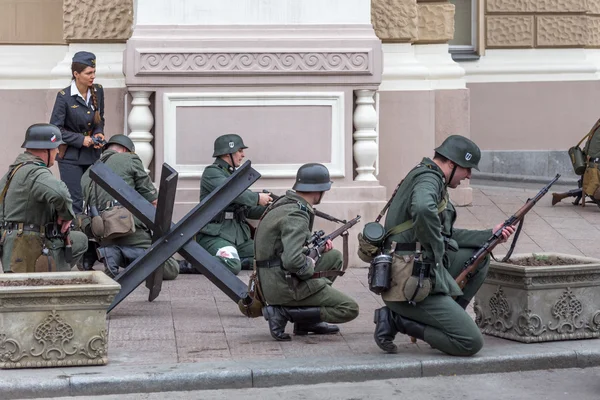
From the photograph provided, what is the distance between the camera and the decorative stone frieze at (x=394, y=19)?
42.4 feet

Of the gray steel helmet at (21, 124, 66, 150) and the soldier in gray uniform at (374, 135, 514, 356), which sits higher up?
the gray steel helmet at (21, 124, 66, 150)

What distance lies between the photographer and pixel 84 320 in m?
7.67

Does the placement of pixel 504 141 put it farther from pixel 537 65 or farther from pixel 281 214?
pixel 281 214

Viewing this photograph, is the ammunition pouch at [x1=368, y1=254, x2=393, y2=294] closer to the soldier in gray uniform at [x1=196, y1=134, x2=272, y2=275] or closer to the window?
the soldier in gray uniform at [x1=196, y1=134, x2=272, y2=275]

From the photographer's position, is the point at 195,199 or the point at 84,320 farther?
the point at 195,199

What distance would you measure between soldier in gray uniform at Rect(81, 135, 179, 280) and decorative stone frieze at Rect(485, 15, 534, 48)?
7.44m

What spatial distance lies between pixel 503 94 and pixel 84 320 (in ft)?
32.9

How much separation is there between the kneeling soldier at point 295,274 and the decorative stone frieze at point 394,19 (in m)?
4.69

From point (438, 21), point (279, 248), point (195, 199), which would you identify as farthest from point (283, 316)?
point (438, 21)

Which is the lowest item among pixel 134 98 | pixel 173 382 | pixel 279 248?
pixel 173 382

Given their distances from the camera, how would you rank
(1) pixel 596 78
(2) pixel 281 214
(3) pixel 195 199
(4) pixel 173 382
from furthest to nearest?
1. (1) pixel 596 78
2. (3) pixel 195 199
3. (2) pixel 281 214
4. (4) pixel 173 382

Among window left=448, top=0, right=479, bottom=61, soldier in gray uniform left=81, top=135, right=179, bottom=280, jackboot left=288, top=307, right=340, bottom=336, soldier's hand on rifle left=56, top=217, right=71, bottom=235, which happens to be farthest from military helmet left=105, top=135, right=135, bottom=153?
window left=448, top=0, right=479, bottom=61

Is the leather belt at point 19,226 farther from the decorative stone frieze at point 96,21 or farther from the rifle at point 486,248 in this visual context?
the decorative stone frieze at point 96,21

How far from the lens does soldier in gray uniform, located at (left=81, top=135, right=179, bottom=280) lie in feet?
34.0
